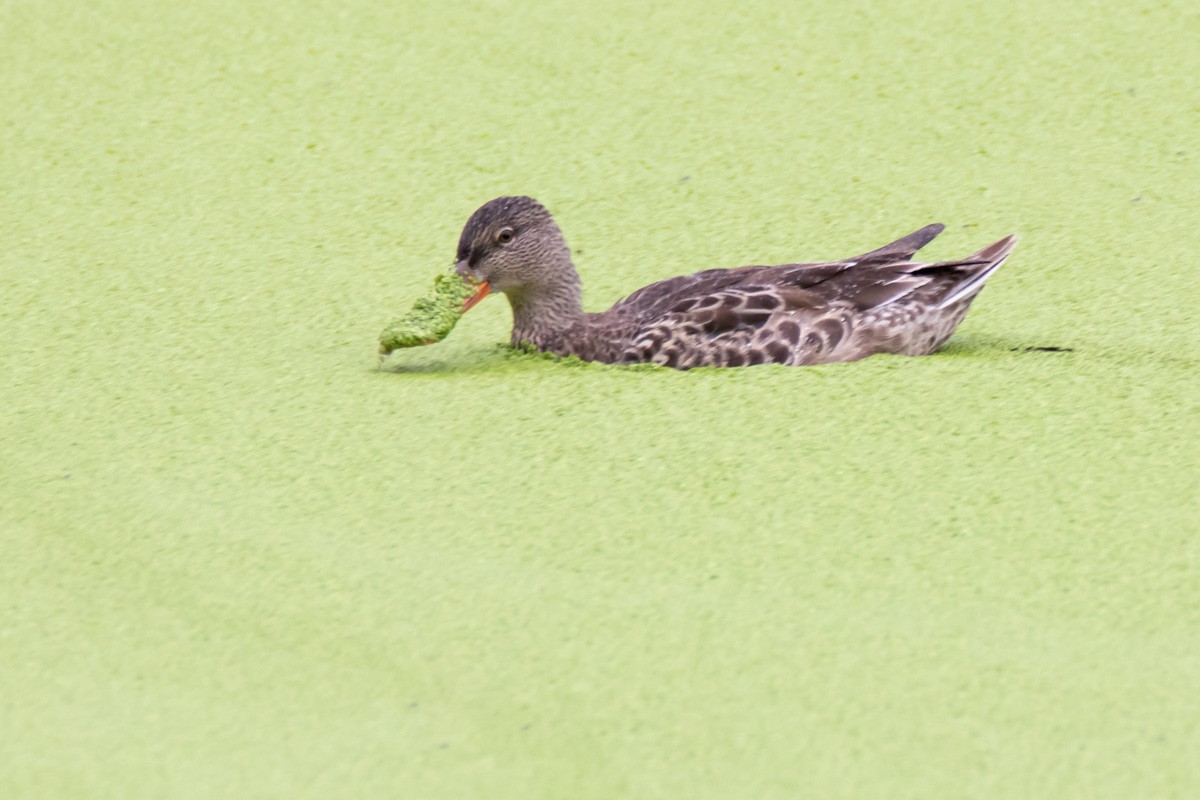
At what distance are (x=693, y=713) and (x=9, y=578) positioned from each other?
102cm

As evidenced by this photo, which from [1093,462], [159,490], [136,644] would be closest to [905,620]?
[1093,462]

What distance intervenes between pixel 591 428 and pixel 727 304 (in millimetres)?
414

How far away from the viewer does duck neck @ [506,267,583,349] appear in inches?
126

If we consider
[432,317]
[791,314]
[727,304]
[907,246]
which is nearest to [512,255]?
[432,317]

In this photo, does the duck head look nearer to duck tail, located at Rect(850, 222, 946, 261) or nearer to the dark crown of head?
the dark crown of head

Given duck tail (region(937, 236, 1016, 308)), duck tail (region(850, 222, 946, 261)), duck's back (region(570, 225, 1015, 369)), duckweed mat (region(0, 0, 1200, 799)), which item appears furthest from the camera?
duck tail (region(850, 222, 946, 261))

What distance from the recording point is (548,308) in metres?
3.21

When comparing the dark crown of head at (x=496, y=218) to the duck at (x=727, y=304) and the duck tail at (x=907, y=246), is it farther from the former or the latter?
the duck tail at (x=907, y=246)

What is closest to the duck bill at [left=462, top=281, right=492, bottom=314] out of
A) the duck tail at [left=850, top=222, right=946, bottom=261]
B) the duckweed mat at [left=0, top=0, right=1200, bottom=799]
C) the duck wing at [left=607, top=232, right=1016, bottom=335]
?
the duckweed mat at [left=0, top=0, right=1200, bottom=799]

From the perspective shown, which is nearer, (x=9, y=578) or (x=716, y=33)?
(x=9, y=578)

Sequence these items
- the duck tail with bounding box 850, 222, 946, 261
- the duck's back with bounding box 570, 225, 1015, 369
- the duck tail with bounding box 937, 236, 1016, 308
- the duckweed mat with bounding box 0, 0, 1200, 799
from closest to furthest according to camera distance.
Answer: the duckweed mat with bounding box 0, 0, 1200, 799 → the duck's back with bounding box 570, 225, 1015, 369 → the duck tail with bounding box 937, 236, 1016, 308 → the duck tail with bounding box 850, 222, 946, 261

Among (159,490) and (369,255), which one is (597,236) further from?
(159,490)

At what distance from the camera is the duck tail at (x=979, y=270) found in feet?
10.3

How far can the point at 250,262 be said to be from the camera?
12.6 feet
